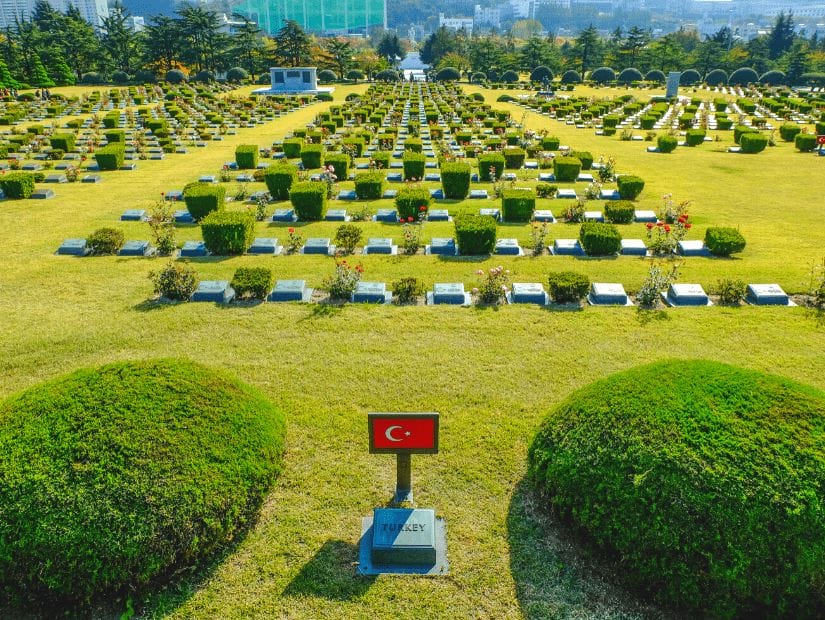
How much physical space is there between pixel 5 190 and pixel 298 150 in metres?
10.4

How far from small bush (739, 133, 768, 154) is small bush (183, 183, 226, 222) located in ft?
74.6

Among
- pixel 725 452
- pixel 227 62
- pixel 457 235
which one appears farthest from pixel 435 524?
pixel 227 62

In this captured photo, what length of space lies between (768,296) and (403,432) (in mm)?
8381

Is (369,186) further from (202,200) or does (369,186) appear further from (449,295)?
(449,295)

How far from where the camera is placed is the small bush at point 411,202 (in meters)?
14.7

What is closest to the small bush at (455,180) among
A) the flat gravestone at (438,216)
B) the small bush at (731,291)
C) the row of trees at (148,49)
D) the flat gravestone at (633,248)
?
the flat gravestone at (438,216)

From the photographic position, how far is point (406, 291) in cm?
1046

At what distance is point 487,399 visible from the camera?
295 inches

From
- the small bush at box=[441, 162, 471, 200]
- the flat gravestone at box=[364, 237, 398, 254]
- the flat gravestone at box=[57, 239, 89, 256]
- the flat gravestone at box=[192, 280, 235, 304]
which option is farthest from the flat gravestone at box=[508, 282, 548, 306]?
the flat gravestone at box=[57, 239, 89, 256]

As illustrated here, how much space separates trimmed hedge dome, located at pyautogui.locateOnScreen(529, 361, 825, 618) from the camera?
13.5 feet

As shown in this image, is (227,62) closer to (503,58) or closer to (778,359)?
(503,58)

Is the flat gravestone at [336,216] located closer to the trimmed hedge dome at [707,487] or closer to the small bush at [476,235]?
the small bush at [476,235]

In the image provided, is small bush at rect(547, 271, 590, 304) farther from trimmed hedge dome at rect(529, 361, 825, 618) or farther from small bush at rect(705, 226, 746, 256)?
trimmed hedge dome at rect(529, 361, 825, 618)

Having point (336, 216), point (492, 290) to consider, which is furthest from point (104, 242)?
point (492, 290)
